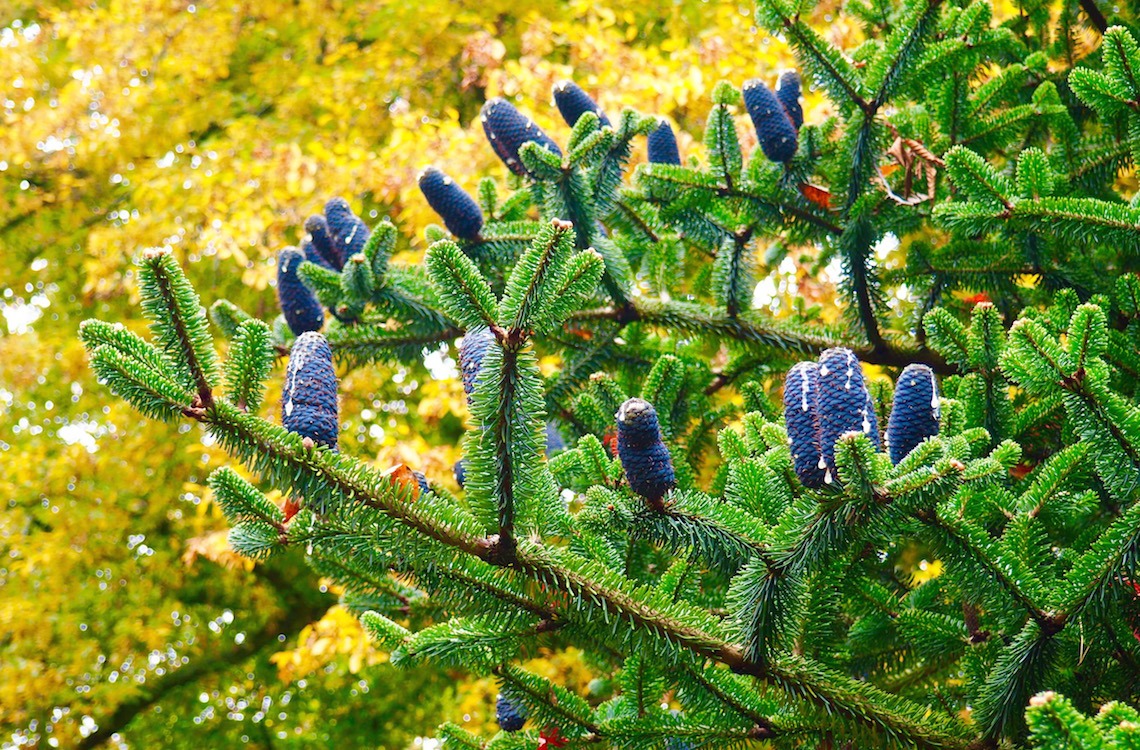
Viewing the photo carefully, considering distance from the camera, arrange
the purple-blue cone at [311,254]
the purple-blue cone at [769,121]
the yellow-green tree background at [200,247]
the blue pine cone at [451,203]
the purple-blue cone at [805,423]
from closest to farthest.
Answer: the purple-blue cone at [805,423] < the purple-blue cone at [769,121] < the blue pine cone at [451,203] < the purple-blue cone at [311,254] < the yellow-green tree background at [200,247]

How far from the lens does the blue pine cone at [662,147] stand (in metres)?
2.75

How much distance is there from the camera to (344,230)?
8.54ft

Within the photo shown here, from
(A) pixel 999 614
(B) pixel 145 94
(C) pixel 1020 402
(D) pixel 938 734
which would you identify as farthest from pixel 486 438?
(B) pixel 145 94

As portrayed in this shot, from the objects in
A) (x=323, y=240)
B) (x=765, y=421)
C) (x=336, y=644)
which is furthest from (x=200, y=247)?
(x=765, y=421)

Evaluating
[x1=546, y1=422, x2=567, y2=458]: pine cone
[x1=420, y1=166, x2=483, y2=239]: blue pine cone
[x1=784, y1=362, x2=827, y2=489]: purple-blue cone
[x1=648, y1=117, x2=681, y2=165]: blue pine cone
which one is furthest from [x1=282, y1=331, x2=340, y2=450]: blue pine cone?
[x1=648, y1=117, x2=681, y2=165]: blue pine cone

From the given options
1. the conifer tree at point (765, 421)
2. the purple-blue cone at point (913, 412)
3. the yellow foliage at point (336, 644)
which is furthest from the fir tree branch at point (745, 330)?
the yellow foliage at point (336, 644)

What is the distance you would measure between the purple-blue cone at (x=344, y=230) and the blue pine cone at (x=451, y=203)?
9.3 inches

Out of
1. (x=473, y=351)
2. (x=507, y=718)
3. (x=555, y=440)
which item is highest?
(x=473, y=351)

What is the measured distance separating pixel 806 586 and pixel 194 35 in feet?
23.0

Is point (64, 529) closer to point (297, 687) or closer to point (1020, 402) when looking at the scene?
point (297, 687)

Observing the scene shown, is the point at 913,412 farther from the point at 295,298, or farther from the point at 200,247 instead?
the point at 200,247

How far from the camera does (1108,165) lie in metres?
2.45

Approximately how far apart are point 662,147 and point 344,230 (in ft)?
2.97

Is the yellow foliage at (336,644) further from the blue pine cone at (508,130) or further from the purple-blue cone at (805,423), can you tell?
the purple-blue cone at (805,423)
